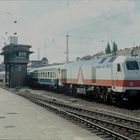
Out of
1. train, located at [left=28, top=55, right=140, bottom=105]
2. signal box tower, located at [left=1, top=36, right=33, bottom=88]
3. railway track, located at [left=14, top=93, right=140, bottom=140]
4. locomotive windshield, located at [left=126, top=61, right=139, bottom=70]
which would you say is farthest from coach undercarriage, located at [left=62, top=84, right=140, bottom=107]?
signal box tower, located at [left=1, top=36, right=33, bottom=88]

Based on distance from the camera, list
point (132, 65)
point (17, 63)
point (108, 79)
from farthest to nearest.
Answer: point (17, 63) < point (108, 79) < point (132, 65)

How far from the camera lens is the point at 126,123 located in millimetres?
20859

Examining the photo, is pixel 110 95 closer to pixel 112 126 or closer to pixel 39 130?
pixel 112 126

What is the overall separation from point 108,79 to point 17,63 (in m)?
52.8

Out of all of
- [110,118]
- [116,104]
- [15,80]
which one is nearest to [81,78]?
[116,104]

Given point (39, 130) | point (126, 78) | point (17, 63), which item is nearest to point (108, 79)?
point (126, 78)

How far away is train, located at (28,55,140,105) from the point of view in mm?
29234

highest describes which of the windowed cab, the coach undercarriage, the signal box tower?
the signal box tower

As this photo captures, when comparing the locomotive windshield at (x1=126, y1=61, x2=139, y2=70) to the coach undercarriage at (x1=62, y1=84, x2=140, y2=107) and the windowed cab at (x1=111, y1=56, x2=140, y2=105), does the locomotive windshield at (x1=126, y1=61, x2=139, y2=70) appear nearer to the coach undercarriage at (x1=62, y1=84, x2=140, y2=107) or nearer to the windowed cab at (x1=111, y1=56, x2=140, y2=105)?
the windowed cab at (x1=111, y1=56, x2=140, y2=105)

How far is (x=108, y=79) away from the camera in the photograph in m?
31.5

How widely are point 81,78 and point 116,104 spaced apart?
805 centimetres

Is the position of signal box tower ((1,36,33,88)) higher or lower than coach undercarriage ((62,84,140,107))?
higher

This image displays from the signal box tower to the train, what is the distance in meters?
35.7

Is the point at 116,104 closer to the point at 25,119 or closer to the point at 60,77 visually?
the point at 25,119
